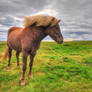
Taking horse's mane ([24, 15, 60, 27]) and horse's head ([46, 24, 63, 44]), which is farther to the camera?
horse's head ([46, 24, 63, 44])

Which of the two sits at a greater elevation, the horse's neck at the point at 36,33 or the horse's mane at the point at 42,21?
the horse's mane at the point at 42,21

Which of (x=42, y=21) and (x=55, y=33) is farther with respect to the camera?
(x=55, y=33)

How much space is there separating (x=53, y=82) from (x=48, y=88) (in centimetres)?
63

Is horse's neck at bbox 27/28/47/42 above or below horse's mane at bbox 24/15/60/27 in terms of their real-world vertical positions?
below

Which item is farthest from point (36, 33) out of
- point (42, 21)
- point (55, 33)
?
point (55, 33)

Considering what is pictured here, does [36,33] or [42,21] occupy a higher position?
[42,21]

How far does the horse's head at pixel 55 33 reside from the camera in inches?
162

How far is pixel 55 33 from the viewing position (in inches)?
164

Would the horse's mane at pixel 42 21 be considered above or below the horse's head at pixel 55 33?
above

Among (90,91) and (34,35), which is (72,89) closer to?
(90,91)

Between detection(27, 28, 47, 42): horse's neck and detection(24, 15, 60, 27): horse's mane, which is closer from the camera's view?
detection(24, 15, 60, 27): horse's mane

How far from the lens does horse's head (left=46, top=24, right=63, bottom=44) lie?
411cm

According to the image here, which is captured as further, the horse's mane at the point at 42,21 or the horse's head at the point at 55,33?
the horse's head at the point at 55,33

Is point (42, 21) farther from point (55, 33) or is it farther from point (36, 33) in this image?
point (55, 33)
